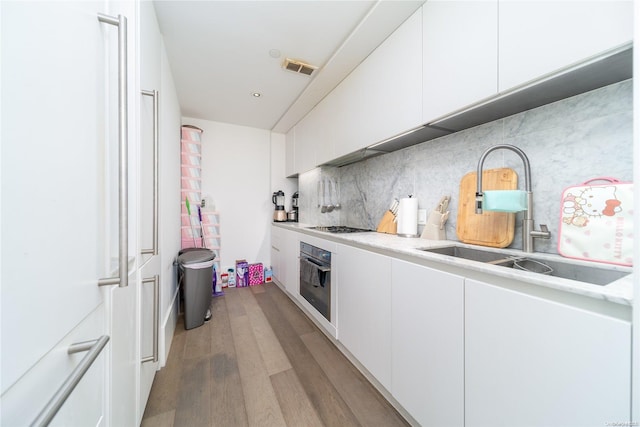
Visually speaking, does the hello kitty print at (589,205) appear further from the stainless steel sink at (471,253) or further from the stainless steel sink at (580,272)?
the stainless steel sink at (471,253)

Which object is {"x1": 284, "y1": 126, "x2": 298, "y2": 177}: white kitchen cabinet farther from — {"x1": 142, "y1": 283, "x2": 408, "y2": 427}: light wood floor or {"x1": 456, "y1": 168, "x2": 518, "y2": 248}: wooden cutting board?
{"x1": 456, "y1": 168, "x2": 518, "y2": 248}: wooden cutting board

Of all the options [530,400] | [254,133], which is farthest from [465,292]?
[254,133]

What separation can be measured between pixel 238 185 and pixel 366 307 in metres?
2.86

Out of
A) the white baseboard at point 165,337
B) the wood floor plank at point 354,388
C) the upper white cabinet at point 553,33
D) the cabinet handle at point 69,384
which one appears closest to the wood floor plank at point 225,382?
the white baseboard at point 165,337

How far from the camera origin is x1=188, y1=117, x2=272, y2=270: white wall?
134 inches

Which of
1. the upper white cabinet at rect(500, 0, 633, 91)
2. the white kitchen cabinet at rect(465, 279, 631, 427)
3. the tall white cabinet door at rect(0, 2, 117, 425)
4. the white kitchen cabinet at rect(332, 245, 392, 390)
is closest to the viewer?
the tall white cabinet door at rect(0, 2, 117, 425)

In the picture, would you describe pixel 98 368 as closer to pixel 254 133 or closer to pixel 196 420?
pixel 196 420

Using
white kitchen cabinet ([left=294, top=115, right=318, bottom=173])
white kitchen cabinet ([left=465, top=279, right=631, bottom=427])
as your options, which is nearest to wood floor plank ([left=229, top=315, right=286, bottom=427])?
white kitchen cabinet ([left=465, top=279, right=631, bottom=427])

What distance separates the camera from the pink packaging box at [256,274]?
134 inches

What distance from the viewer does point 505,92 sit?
1023mm

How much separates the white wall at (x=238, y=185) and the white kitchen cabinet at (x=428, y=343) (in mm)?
2833

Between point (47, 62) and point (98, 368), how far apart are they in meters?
0.83

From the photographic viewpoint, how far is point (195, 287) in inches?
84.4

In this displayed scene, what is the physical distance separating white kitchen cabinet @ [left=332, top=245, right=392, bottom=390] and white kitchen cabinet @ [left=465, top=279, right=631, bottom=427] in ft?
1.50
